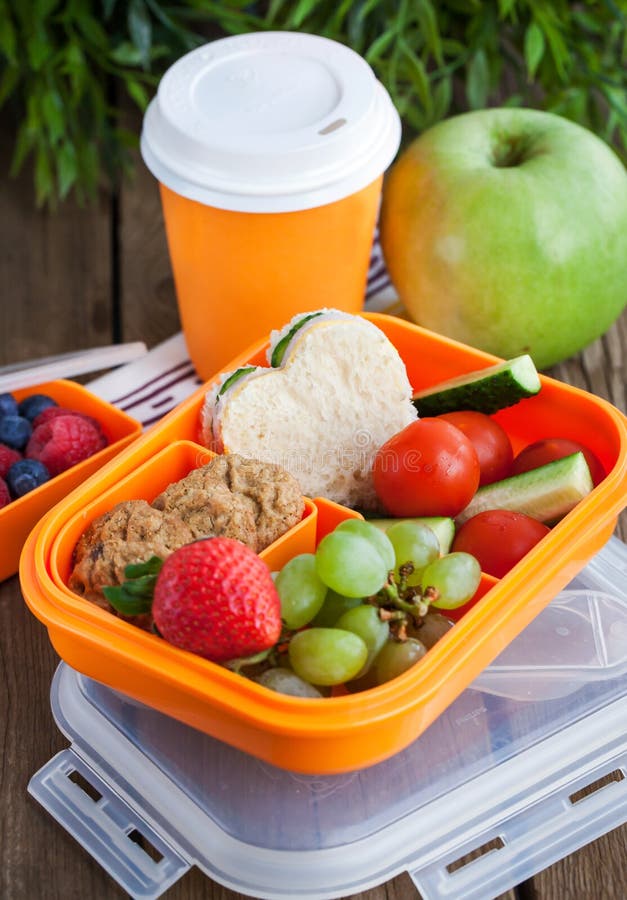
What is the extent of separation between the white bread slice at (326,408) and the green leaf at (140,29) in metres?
0.61

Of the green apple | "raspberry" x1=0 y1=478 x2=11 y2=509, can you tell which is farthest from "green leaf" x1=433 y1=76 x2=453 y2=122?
"raspberry" x1=0 y1=478 x2=11 y2=509

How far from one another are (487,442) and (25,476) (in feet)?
1.51

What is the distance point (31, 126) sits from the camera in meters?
1.43

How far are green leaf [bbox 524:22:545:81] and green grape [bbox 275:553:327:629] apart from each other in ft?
3.07

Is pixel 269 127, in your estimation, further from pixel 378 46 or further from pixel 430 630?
pixel 430 630

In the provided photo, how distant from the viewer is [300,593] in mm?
776

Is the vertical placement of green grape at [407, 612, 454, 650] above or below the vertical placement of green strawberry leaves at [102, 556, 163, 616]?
below

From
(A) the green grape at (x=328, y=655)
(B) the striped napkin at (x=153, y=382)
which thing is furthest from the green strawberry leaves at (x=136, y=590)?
(B) the striped napkin at (x=153, y=382)

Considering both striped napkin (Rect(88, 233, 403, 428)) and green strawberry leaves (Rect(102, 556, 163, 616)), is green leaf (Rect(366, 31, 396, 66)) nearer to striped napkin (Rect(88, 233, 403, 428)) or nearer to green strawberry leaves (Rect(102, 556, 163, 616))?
striped napkin (Rect(88, 233, 403, 428))

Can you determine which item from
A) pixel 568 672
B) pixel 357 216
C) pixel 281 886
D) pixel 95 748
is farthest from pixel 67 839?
pixel 357 216

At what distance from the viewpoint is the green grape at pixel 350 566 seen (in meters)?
0.75

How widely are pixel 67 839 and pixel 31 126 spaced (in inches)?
38.1

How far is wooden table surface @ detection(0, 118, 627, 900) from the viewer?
32.7 inches

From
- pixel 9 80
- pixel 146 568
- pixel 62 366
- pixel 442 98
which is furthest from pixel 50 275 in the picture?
pixel 146 568
